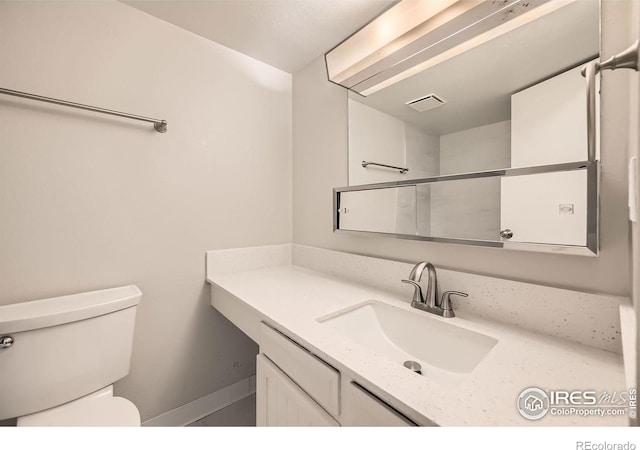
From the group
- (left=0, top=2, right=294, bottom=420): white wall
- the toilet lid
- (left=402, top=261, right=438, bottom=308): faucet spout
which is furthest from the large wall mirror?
the toilet lid

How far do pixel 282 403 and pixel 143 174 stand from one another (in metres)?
1.16

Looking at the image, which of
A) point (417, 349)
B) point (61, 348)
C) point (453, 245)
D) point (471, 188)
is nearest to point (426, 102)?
point (471, 188)

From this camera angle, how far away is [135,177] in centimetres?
120

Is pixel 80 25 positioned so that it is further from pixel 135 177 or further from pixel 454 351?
pixel 454 351

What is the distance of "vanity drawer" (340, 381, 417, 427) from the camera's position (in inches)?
21.1

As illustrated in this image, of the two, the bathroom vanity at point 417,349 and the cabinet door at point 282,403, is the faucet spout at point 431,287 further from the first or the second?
the cabinet door at point 282,403

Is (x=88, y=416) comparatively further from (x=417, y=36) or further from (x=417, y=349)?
(x=417, y=36)

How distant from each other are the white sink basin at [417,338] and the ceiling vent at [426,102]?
2.67 feet

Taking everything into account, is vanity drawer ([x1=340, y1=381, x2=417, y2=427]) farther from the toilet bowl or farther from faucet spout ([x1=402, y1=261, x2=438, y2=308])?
the toilet bowl

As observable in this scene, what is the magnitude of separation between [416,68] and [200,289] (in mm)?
1506

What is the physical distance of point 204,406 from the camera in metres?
1.42

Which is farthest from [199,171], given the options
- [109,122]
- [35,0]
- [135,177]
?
[35,0]

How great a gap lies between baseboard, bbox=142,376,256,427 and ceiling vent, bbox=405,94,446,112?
176 centimetres
